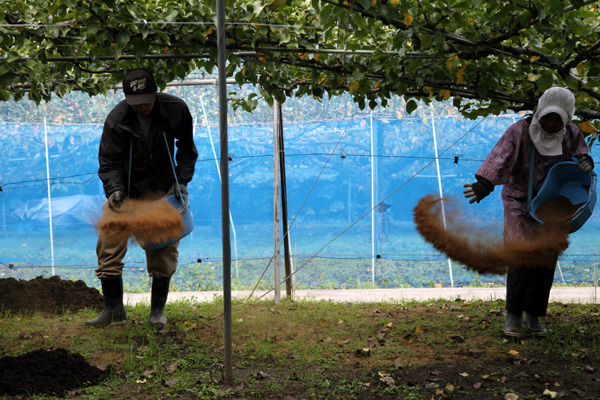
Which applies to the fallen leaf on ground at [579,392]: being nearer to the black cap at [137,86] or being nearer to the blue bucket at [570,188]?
the blue bucket at [570,188]

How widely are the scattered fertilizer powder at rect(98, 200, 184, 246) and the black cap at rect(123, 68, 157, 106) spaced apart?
26.8 inches

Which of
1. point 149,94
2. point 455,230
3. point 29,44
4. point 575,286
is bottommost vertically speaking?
point 575,286

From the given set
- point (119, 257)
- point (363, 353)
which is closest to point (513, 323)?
point (363, 353)

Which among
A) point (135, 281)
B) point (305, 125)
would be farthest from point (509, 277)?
point (135, 281)

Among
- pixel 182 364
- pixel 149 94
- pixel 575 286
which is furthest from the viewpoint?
pixel 575 286

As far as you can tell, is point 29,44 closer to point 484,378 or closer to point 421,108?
point 484,378

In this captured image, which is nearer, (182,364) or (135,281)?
(182,364)

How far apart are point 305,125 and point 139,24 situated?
3.62m

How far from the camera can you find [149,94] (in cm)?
332

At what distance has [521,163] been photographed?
10.8ft

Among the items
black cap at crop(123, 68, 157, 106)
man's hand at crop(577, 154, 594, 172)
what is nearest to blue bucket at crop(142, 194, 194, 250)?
black cap at crop(123, 68, 157, 106)

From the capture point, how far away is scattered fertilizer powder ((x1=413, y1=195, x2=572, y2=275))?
3043 millimetres

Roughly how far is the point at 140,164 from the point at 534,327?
2.93 m

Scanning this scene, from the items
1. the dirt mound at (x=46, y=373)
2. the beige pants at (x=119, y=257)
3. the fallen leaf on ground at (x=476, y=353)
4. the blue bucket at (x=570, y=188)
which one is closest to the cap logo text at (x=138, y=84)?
the beige pants at (x=119, y=257)
